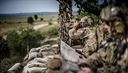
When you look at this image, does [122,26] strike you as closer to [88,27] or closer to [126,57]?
[126,57]

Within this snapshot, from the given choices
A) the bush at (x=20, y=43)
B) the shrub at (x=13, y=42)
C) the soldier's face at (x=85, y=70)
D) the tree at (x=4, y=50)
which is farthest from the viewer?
the shrub at (x=13, y=42)

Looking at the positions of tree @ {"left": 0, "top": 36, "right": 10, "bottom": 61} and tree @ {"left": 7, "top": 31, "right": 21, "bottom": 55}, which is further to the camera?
tree @ {"left": 7, "top": 31, "right": 21, "bottom": 55}

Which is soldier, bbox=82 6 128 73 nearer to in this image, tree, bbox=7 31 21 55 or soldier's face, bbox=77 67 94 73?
soldier's face, bbox=77 67 94 73

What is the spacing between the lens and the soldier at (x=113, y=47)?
9.84 m

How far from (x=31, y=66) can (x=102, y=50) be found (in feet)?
25.6

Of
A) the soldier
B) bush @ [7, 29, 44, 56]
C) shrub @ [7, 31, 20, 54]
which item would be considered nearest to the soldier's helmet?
the soldier

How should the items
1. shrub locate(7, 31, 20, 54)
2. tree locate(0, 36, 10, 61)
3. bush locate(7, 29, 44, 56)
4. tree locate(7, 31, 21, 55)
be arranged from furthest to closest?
shrub locate(7, 31, 20, 54) < bush locate(7, 29, 44, 56) < tree locate(7, 31, 21, 55) < tree locate(0, 36, 10, 61)

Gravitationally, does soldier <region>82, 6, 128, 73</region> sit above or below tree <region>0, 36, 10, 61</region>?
above

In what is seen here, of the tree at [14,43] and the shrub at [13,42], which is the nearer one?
the tree at [14,43]

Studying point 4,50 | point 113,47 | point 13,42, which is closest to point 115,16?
point 113,47

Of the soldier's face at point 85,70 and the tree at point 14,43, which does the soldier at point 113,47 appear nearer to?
the soldier's face at point 85,70

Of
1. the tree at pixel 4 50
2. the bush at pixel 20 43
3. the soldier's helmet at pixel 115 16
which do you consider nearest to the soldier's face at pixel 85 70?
the soldier's helmet at pixel 115 16

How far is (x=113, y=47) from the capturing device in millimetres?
10969

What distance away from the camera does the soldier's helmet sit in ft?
32.2
